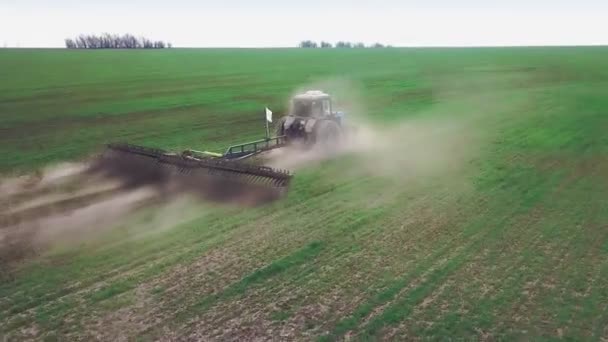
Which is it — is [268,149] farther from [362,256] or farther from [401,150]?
[362,256]

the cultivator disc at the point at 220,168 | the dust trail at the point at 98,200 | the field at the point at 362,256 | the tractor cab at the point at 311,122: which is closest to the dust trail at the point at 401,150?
the field at the point at 362,256

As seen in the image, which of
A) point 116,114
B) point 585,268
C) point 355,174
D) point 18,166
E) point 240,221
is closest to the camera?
point 585,268

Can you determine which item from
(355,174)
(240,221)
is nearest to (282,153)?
(355,174)

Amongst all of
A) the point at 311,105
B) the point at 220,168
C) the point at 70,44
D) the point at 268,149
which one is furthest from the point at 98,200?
the point at 70,44

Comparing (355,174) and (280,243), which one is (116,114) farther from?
(280,243)

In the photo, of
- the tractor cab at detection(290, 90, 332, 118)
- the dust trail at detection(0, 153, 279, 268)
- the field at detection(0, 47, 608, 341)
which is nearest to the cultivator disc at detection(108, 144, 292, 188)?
the dust trail at detection(0, 153, 279, 268)

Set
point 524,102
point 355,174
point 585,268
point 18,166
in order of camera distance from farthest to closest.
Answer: point 524,102 < point 18,166 < point 355,174 < point 585,268

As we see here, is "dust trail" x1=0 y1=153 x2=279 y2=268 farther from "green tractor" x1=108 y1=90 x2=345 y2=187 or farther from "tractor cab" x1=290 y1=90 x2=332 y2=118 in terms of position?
"tractor cab" x1=290 y1=90 x2=332 y2=118

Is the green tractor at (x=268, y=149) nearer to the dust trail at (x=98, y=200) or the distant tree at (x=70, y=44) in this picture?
the dust trail at (x=98, y=200)
